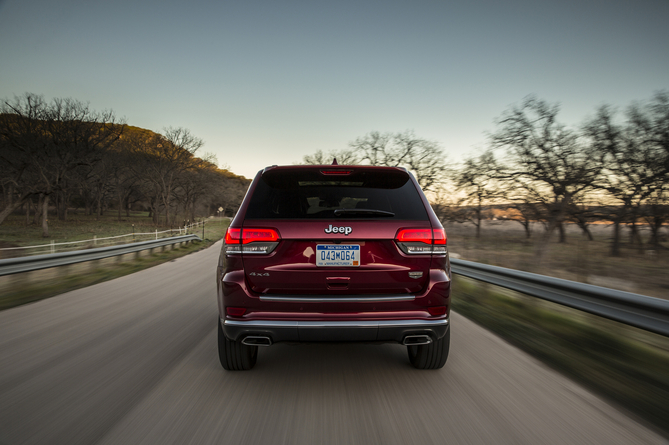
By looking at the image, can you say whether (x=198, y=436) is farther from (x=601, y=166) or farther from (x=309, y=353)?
(x=601, y=166)

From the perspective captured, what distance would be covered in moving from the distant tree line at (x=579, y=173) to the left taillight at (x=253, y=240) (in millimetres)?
13260

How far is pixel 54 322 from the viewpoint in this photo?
511 cm

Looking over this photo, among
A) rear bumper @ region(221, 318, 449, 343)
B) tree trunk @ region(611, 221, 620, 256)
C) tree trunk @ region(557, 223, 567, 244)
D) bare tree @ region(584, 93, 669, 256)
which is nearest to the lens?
rear bumper @ region(221, 318, 449, 343)

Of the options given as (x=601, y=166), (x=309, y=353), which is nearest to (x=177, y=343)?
(x=309, y=353)

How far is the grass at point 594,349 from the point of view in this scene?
298 cm

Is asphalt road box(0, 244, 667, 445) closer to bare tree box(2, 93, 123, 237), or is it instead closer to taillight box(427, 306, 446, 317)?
taillight box(427, 306, 446, 317)

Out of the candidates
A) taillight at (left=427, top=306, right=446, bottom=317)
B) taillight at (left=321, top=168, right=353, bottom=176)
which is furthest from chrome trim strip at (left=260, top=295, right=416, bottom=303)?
taillight at (left=321, top=168, right=353, bottom=176)

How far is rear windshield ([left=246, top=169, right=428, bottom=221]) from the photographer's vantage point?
121 inches

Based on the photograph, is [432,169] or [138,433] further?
[432,169]

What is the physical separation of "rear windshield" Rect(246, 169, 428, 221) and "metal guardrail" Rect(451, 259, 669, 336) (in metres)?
1.83

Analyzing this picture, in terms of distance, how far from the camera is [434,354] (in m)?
3.42

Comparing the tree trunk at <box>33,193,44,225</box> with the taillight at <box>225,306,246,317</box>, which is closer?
the taillight at <box>225,306,246,317</box>

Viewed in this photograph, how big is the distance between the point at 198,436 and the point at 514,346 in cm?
329

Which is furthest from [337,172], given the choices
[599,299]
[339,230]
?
[599,299]
